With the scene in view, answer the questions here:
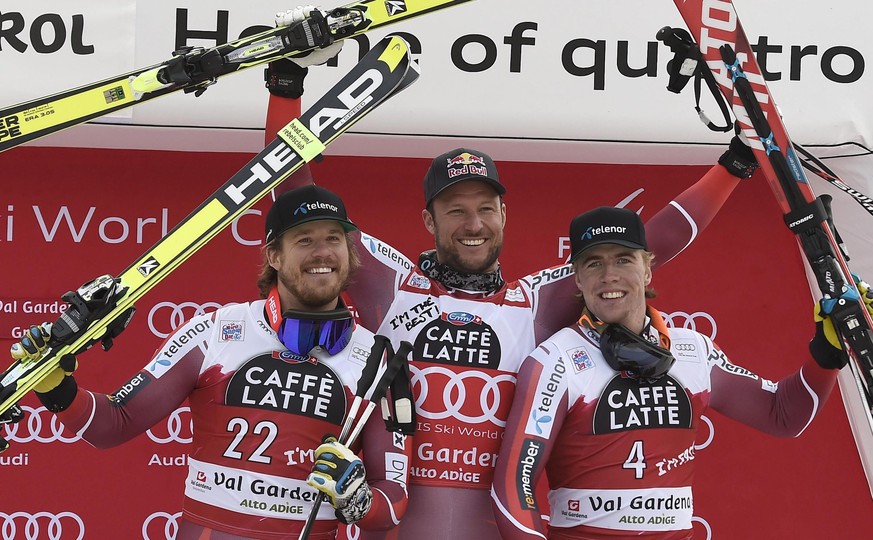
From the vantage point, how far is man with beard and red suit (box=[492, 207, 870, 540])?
286 centimetres

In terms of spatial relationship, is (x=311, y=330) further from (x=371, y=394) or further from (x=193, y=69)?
(x=193, y=69)

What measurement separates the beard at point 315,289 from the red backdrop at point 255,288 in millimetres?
1305

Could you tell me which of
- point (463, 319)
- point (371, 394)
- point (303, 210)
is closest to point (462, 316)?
point (463, 319)

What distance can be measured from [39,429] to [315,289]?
6.05 feet

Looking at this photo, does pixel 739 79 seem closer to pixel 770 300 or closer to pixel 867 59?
pixel 867 59

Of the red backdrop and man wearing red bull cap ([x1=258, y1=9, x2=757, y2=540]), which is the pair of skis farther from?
the red backdrop

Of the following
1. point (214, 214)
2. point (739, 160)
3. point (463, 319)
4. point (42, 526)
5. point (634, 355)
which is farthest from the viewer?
point (42, 526)

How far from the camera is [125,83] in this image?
288 cm

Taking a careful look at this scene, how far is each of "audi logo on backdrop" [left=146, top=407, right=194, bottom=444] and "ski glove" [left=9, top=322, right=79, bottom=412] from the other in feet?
4.88

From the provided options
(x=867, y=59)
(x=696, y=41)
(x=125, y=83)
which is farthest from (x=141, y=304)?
(x=867, y=59)

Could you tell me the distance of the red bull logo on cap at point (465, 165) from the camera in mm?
3146

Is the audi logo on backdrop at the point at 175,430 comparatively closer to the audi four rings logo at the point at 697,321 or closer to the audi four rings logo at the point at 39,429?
the audi four rings logo at the point at 39,429

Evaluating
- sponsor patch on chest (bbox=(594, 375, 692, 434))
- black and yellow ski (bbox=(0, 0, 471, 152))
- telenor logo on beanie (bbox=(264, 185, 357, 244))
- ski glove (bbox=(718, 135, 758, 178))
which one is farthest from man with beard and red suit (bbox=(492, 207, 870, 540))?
black and yellow ski (bbox=(0, 0, 471, 152))

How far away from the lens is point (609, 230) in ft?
9.75
